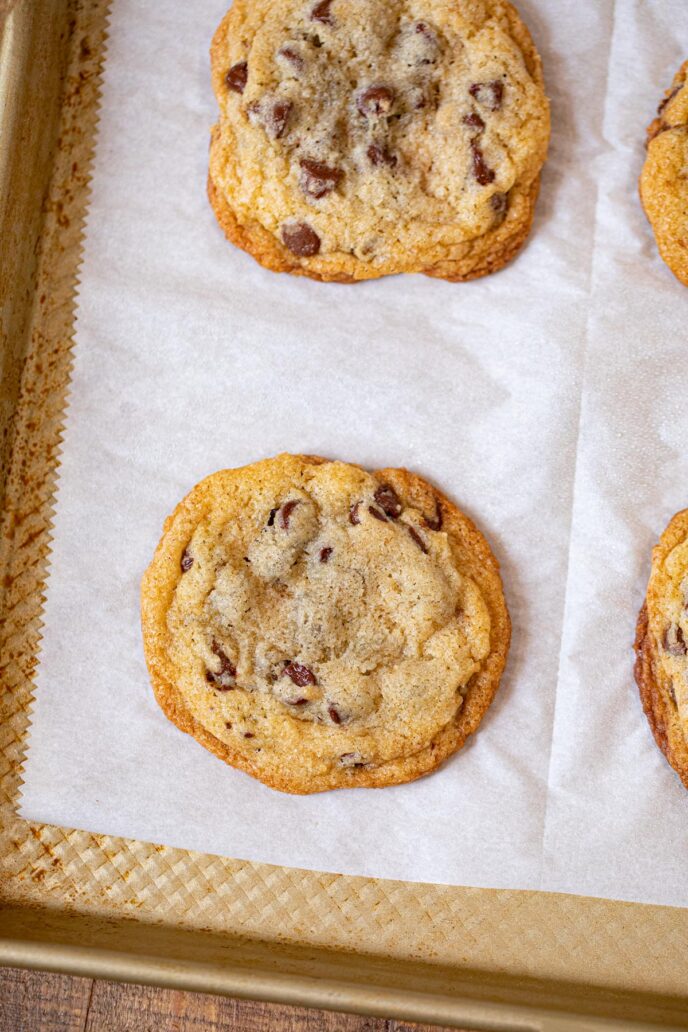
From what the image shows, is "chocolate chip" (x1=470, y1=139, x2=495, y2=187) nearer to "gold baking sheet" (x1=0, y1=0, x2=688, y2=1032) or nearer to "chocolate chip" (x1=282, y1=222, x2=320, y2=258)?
"chocolate chip" (x1=282, y1=222, x2=320, y2=258)

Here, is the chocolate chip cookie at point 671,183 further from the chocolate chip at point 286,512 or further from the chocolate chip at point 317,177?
the chocolate chip at point 286,512

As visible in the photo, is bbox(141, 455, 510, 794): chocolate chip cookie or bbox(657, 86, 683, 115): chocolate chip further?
bbox(657, 86, 683, 115): chocolate chip

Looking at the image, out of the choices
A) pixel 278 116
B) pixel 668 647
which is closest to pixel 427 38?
pixel 278 116

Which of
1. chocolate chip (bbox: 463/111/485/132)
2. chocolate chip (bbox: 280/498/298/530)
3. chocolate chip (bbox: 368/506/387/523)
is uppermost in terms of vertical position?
chocolate chip (bbox: 463/111/485/132)

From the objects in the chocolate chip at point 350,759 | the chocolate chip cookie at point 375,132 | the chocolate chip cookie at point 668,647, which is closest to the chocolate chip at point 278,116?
the chocolate chip cookie at point 375,132

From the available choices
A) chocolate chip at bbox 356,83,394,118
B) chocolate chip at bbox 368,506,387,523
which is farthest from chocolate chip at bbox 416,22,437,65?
chocolate chip at bbox 368,506,387,523

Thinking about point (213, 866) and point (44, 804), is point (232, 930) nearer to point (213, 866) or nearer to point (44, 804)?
point (213, 866)
